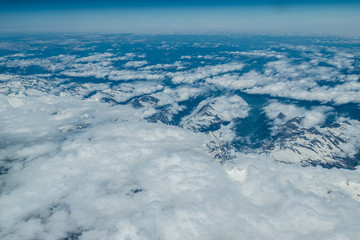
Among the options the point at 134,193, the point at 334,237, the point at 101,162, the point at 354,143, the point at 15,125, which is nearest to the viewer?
the point at 334,237

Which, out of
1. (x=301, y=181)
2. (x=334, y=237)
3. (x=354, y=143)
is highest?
(x=334, y=237)

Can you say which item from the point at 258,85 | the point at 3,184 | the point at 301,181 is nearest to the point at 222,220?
the point at 301,181

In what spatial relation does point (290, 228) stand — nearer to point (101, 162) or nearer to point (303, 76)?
point (101, 162)

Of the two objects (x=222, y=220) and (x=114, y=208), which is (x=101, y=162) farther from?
(x=222, y=220)

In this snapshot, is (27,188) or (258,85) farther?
(258,85)

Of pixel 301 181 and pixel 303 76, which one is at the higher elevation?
pixel 303 76

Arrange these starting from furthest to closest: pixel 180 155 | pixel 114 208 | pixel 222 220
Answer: pixel 180 155, pixel 114 208, pixel 222 220

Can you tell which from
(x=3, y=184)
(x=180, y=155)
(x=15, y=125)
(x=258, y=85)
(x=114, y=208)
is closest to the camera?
(x=114, y=208)

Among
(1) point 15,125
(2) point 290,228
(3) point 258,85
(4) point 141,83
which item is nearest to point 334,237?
(2) point 290,228

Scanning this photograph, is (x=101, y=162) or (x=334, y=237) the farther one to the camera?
(x=101, y=162)
